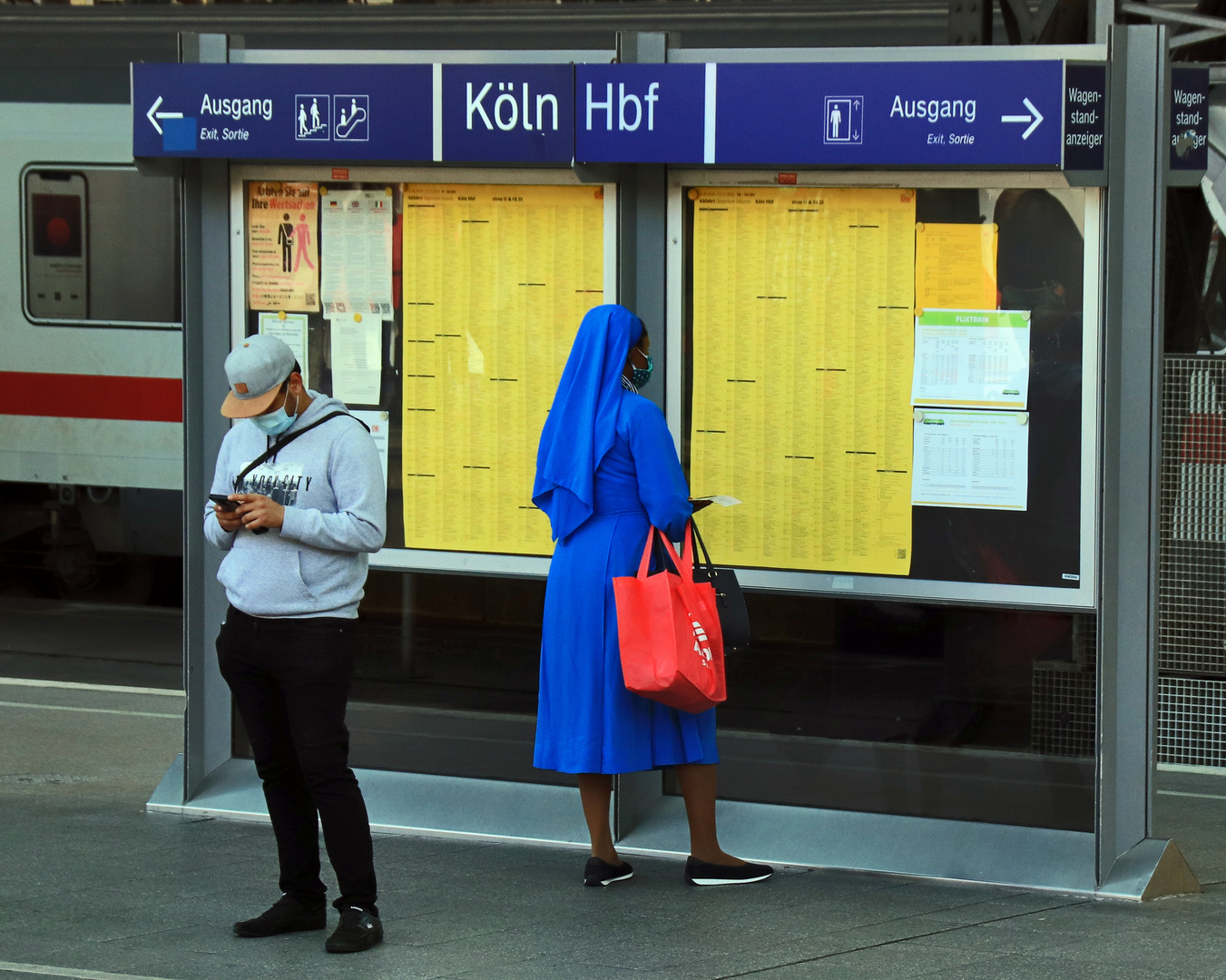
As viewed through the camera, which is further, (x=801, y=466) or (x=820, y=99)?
(x=801, y=466)

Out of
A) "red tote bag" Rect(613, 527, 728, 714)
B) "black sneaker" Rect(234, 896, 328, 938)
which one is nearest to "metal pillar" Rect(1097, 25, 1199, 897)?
"red tote bag" Rect(613, 527, 728, 714)

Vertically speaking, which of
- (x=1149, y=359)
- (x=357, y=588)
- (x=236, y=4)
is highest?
(x=236, y=4)

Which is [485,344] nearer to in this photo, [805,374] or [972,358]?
[805,374]

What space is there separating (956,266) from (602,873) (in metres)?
2.10

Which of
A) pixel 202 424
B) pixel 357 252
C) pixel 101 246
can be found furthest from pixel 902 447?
pixel 101 246

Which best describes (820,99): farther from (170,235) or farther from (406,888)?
(170,235)

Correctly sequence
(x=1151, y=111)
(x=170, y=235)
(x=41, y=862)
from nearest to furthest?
(x=1151, y=111) < (x=41, y=862) < (x=170, y=235)

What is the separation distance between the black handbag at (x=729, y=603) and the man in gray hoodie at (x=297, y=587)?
3.23ft

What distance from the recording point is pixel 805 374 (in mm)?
5340

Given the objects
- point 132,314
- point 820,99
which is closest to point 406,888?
point 820,99

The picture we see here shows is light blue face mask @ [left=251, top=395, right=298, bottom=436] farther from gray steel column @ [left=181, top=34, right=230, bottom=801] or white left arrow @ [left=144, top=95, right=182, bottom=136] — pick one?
white left arrow @ [left=144, top=95, right=182, bottom=136]

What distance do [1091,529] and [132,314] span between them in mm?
6986

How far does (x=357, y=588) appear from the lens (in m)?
4.38

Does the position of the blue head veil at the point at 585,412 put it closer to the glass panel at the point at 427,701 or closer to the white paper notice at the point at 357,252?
the white paper notice at the point at 357,252
